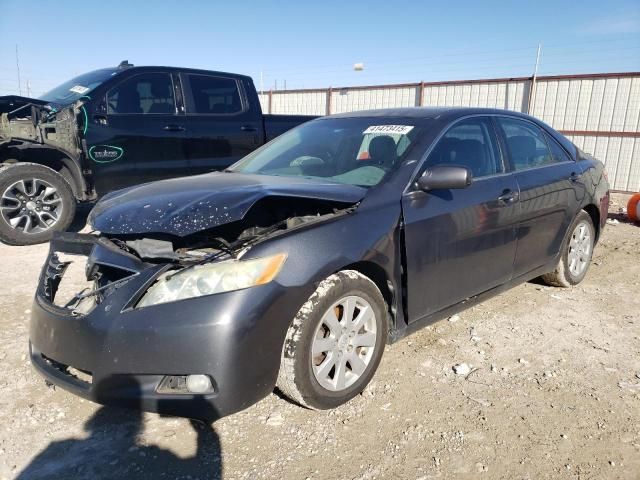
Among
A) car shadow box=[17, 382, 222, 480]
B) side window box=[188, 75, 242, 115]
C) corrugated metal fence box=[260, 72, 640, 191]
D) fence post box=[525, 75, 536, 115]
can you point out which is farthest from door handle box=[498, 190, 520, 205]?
fence post box=[525, 75, 536, 115]

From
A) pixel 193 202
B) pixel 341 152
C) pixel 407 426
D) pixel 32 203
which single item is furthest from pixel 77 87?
pixel 407 426

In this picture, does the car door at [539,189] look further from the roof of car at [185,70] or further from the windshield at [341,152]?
the roof of car at [185,70]

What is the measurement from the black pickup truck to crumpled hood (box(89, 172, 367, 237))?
291 cm

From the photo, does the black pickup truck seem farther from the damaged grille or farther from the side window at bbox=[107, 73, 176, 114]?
the damaged grille

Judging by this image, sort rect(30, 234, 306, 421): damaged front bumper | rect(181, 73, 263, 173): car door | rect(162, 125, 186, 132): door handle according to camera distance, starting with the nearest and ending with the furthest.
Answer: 1. rect(30, 234, 306, 421): damaged front bumper
2. rect(162, 125, 186, 132): door handle
3. rect(181, 73, 263, 173): car door

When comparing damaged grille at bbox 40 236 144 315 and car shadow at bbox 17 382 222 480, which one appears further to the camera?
damaged grille at bbox 40 236 144 315

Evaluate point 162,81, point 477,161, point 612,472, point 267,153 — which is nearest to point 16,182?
point 162,81

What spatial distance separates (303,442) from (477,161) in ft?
7.13

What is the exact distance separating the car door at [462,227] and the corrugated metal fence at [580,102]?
27.0ft

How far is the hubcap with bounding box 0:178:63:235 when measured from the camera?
5.41 metres

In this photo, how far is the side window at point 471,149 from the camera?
320 cm

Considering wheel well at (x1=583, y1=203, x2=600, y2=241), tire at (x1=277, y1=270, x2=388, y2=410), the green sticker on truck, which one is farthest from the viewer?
the green sticker on truck

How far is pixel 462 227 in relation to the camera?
3.12m

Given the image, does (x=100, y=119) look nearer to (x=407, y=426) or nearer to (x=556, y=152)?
(x=556, y=152)
